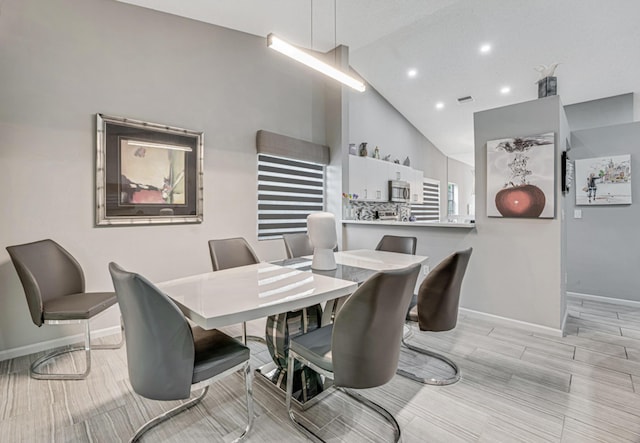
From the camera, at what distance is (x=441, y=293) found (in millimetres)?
1939

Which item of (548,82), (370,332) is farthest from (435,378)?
(548,82)

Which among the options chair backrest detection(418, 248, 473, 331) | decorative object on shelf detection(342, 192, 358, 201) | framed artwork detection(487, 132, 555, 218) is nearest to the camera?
chair backrest detection(418, 248, 473, 331)

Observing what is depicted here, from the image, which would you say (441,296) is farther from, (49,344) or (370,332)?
(49,344)

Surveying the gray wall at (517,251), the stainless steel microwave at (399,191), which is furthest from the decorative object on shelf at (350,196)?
the gray wall at (517,251)

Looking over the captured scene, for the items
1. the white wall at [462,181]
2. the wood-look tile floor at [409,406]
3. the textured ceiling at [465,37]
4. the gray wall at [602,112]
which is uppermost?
the textured ceiling at [465,37]

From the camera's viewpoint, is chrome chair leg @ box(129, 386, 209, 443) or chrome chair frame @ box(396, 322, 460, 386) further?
chrome chair frame @ box(396, 322, 460, 386)

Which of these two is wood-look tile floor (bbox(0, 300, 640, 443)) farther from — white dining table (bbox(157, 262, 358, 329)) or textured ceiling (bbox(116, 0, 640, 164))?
textured ceiling (bbox(116, 0, 640, 164))

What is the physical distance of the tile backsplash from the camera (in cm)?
477

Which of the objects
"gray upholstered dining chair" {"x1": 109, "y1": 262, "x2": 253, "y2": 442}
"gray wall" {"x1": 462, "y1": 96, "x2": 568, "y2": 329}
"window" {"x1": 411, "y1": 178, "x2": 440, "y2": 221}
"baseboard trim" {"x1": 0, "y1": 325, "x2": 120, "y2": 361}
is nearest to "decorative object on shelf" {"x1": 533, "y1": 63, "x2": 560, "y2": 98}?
"gray wall" {"x1": 462, "y1": 96, "x2": 568, "y2": 329}

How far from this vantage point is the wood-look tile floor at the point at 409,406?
5.25 feet

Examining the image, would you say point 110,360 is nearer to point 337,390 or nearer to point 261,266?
point 261,266

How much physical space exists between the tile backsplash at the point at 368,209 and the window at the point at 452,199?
301cm

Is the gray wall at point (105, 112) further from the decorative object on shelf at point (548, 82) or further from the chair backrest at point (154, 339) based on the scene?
the decorative object on shelf at point (548, 82)

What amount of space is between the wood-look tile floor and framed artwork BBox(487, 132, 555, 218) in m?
1.26
